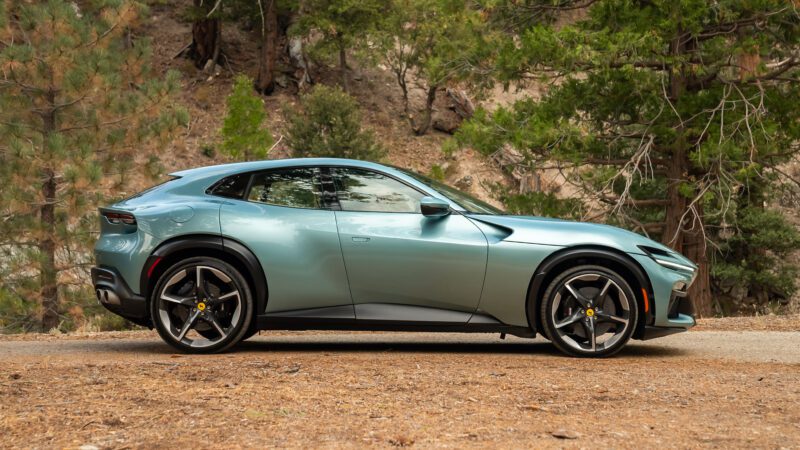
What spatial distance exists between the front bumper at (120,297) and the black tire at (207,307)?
11 cm

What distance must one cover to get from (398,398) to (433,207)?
2226 millimetres

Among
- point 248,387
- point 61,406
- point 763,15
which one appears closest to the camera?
point 61,406

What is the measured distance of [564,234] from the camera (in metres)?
7.77

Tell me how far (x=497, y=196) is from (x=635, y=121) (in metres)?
4.95

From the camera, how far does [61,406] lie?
556 cm

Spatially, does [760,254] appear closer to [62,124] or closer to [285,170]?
[62,124]

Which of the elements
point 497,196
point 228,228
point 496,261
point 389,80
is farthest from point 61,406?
point 389,80

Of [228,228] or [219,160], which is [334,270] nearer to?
[228,228]

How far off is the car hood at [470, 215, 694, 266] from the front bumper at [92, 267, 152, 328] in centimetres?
270

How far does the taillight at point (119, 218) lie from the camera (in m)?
8.05

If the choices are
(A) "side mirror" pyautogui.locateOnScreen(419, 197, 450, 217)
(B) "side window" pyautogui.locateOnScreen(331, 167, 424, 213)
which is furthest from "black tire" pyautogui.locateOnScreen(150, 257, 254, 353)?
(A) "side mirror" pyautogui.locateOnScreen(419, 197, 450, 217)

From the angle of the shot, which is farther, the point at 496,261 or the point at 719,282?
the point at 719,282

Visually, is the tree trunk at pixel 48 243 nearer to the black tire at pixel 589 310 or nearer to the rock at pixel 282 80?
the black tire at pixel 589 310

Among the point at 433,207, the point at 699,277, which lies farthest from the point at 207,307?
the point at 699,277
